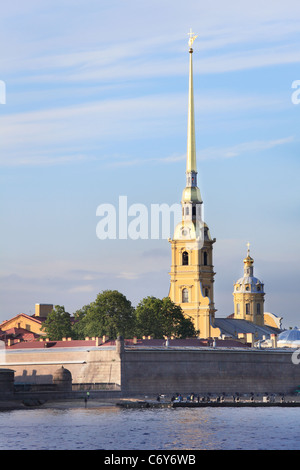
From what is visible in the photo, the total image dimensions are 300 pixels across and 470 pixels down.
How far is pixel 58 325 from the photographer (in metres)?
149

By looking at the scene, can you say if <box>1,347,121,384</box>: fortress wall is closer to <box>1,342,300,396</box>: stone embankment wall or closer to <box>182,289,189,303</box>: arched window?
<box>1,342,300,396</box>: stone embankment wall

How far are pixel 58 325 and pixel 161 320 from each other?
12.9 metres

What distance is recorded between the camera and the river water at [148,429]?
79812 millimetres

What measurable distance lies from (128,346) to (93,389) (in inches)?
322

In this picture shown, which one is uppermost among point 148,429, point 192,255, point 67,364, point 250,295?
point 192,255

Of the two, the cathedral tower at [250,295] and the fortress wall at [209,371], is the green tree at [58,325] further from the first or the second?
the cathedral tower at [250,295]

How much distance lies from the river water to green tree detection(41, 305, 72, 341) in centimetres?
3847

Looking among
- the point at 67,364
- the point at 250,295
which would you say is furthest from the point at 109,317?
the point at 250,295

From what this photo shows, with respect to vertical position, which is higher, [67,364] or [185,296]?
[185,296]

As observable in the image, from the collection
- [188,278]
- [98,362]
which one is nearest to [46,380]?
[98,362]

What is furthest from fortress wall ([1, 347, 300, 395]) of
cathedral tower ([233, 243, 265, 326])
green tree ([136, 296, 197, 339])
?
cathedral tower ([233, 243, 265, 326])

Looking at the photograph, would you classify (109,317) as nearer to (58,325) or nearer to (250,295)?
(58,325)
